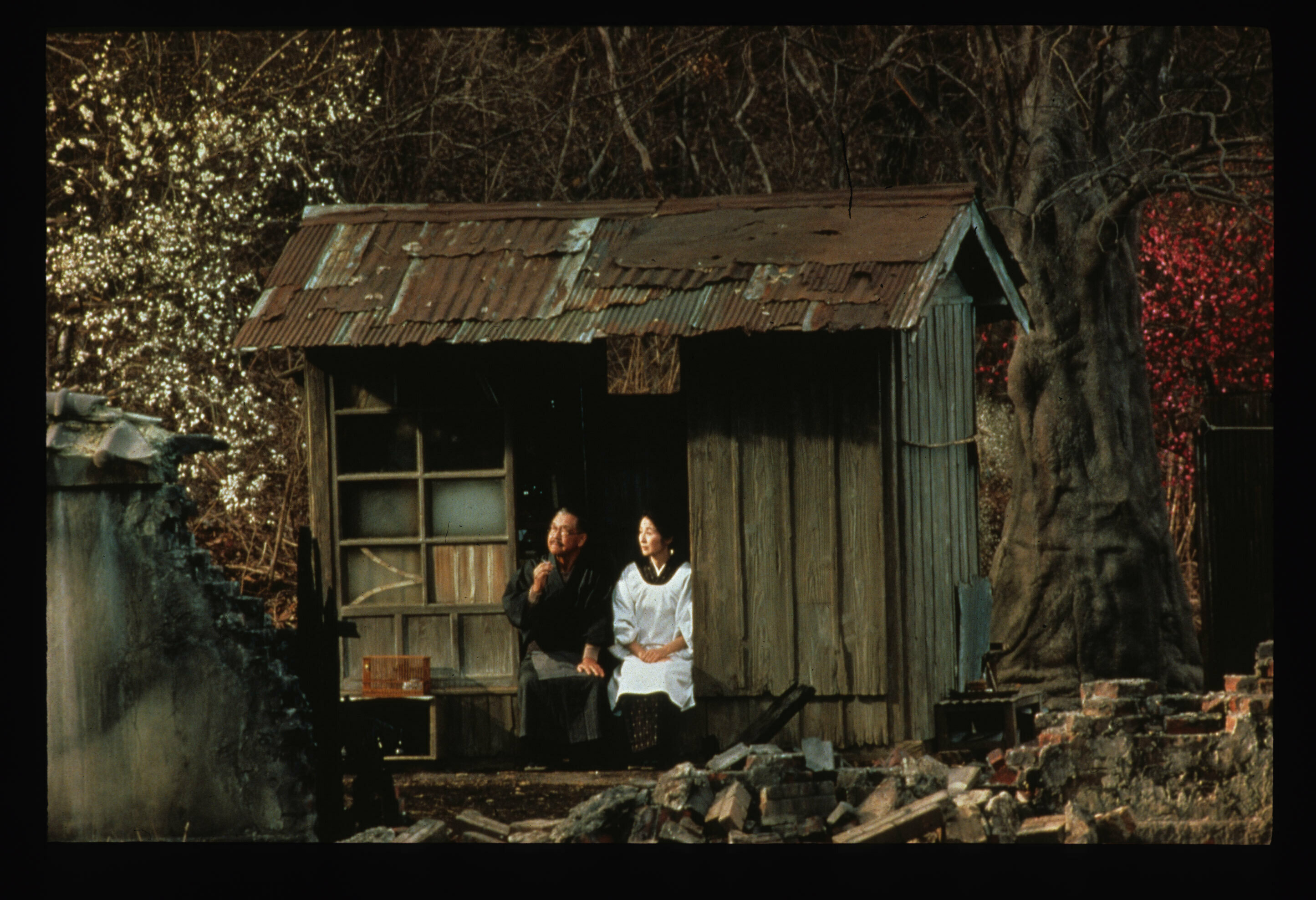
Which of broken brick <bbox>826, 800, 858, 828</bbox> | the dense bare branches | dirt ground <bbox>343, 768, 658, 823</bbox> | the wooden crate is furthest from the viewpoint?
→ the dense bare branches

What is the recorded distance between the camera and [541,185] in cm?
1598

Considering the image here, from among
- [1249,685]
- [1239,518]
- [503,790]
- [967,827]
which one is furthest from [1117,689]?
[503,790]

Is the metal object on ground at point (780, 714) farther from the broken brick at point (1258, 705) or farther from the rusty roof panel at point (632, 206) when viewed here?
the rusty roof panel at point (632, 206)

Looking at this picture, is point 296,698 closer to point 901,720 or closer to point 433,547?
point 433,547

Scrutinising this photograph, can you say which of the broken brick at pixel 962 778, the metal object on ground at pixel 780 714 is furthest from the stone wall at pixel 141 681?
the broken brick at pixel 962 778

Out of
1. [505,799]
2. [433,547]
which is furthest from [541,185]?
[505,799]

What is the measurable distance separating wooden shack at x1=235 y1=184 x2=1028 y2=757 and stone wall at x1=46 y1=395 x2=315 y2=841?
1671 mm

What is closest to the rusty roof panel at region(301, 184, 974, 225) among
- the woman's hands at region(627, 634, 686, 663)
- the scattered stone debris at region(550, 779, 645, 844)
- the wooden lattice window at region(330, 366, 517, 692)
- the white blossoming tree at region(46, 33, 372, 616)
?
the wooden lattice window at region(330, 366, 517, 692)

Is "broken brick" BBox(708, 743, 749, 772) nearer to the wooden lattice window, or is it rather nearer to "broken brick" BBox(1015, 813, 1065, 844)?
"broken brick" BBox(1015, 813, 1065, 844)

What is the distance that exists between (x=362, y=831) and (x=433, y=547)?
2.13 m

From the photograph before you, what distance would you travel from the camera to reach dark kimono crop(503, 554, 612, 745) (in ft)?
26.6

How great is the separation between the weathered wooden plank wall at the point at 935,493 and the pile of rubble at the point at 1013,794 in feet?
2.91

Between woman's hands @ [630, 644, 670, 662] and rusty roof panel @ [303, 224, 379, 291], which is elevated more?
rusty roof panel @ [303, 224, 379, 291]

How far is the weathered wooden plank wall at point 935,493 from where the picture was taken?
7.83m
